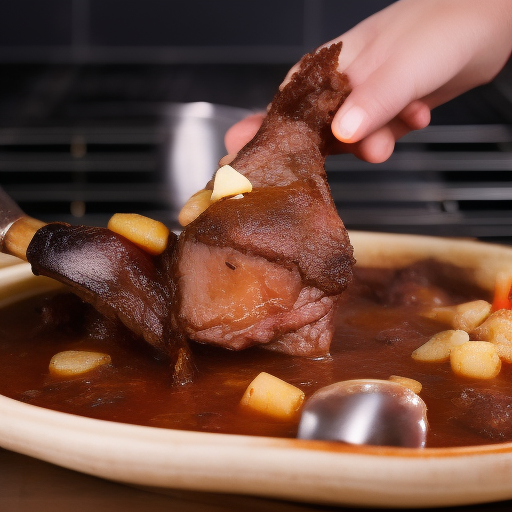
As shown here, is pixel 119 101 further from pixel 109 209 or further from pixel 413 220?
pixel 413 220

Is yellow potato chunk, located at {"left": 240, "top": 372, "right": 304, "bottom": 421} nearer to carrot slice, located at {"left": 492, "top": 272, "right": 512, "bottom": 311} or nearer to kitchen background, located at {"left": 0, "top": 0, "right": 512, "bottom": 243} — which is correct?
carrot slice, located at {"left": 492, "top": 272, "right": 512, "bottom": 311}

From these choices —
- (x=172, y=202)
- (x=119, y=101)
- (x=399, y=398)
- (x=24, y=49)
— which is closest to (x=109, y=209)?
(x=172, y=202)

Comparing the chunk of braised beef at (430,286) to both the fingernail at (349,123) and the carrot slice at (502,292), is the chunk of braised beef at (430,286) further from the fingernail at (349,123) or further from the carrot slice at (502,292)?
the fingernail at (349,123)

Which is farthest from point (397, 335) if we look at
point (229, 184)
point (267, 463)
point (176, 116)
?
point (176, 116)

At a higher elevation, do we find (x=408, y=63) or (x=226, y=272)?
(x=408, y=63)

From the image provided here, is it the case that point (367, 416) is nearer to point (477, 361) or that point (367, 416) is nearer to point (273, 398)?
point (273, 398)

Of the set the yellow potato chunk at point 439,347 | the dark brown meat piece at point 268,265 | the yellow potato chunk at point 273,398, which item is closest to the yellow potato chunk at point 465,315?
the yellow potato chunk at point 439,347
